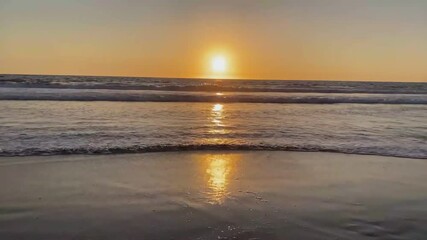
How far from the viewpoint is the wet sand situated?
3689 mm

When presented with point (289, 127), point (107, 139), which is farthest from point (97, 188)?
point (289, 127)

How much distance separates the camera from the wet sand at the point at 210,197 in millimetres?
3689

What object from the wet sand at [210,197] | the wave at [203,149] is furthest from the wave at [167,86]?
the wet sand at [210,197]

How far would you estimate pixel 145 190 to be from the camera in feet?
16.0

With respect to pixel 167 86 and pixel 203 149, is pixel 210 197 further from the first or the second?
pixel 167 86

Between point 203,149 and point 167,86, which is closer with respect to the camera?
point 203,149

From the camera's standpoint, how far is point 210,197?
4.66 meters

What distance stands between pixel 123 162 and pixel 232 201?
2.35 m

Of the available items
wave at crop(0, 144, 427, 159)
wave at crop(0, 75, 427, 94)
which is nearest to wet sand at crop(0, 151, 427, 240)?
wave at crop(0, 144, 427, 159)

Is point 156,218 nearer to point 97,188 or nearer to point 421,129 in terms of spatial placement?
point 97,188

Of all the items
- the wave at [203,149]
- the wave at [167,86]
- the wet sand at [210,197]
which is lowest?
the wet sand at [210,197]

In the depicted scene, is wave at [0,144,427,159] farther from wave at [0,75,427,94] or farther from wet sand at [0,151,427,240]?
wave at [0,75,427,94]

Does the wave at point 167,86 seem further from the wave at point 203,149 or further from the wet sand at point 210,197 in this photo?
the wet sand at point 210,197

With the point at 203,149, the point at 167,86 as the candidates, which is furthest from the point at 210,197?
the point at 167,86
